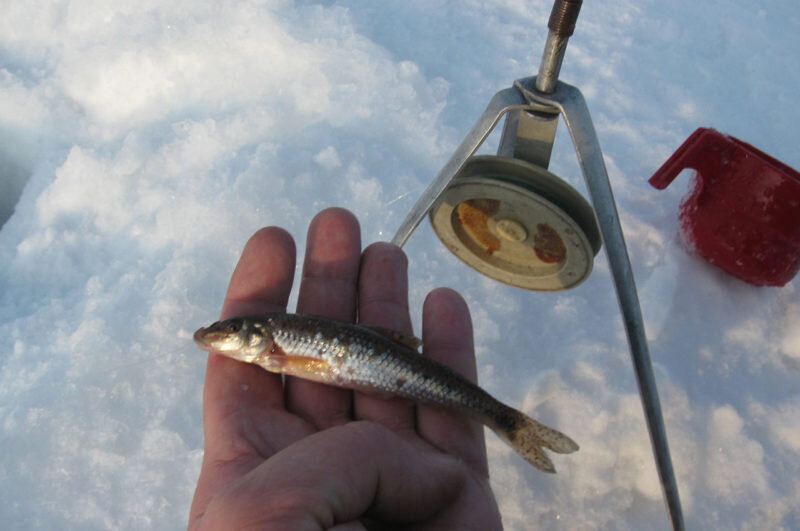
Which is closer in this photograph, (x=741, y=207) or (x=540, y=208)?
(x=540, y=208)

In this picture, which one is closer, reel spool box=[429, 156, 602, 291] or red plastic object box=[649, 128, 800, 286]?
reel spool box=[429, 156, 602, 291]

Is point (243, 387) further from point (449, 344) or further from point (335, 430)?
point (449, 344)

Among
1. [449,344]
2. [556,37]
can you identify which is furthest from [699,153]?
[449,344]

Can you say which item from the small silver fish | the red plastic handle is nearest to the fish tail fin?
the small silver fish

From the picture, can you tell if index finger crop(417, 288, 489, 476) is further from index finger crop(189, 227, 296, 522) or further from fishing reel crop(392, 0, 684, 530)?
index finger crop(189, 227, 296, 522)

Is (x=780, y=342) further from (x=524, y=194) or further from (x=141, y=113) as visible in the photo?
(x=141, y=113)

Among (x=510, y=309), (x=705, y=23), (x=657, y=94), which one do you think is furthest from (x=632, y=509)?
(x=705, y=23)
